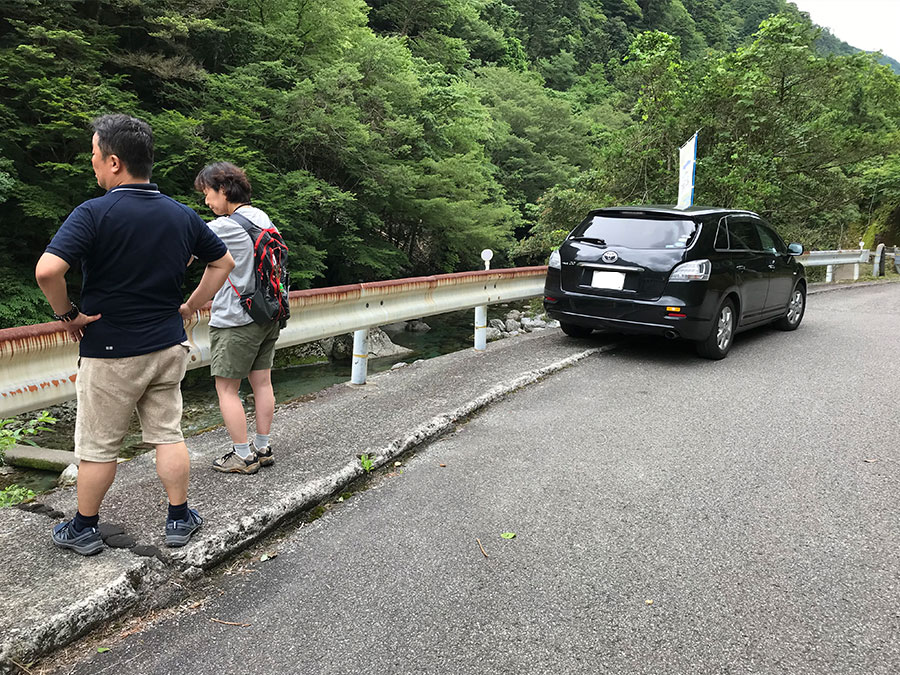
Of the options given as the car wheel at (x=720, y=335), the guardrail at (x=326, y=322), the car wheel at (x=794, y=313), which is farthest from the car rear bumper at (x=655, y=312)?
the car wheel at (x=794, y=313)

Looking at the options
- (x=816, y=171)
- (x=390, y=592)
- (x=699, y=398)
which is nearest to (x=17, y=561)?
(x=390, y=592)

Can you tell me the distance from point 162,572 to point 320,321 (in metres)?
3.11

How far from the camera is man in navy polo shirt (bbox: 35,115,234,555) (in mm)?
2584

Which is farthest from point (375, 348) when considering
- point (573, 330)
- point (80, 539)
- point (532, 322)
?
point (80, 539)

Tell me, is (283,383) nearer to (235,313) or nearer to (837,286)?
(235,313)

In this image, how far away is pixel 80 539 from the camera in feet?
8.93

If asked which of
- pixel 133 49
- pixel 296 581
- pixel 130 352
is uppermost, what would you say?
pixel 133 49

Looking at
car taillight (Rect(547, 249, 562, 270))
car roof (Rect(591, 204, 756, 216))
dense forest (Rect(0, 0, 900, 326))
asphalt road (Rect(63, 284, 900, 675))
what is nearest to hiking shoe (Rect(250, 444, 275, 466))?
asphalt road (Rect(63, 284, 900, 675))

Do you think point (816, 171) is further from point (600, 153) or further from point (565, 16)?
point (565, 16)

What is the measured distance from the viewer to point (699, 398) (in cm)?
567

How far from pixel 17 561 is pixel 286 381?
10729mm

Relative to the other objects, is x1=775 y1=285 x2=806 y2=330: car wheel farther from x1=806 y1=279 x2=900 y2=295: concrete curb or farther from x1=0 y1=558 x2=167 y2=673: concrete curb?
x1=0 y1=558 x2=167 y2=673: concrete curb

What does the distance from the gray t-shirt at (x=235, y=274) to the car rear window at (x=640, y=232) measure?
442 cm

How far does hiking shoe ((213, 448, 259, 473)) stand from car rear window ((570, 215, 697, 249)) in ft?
15.5
